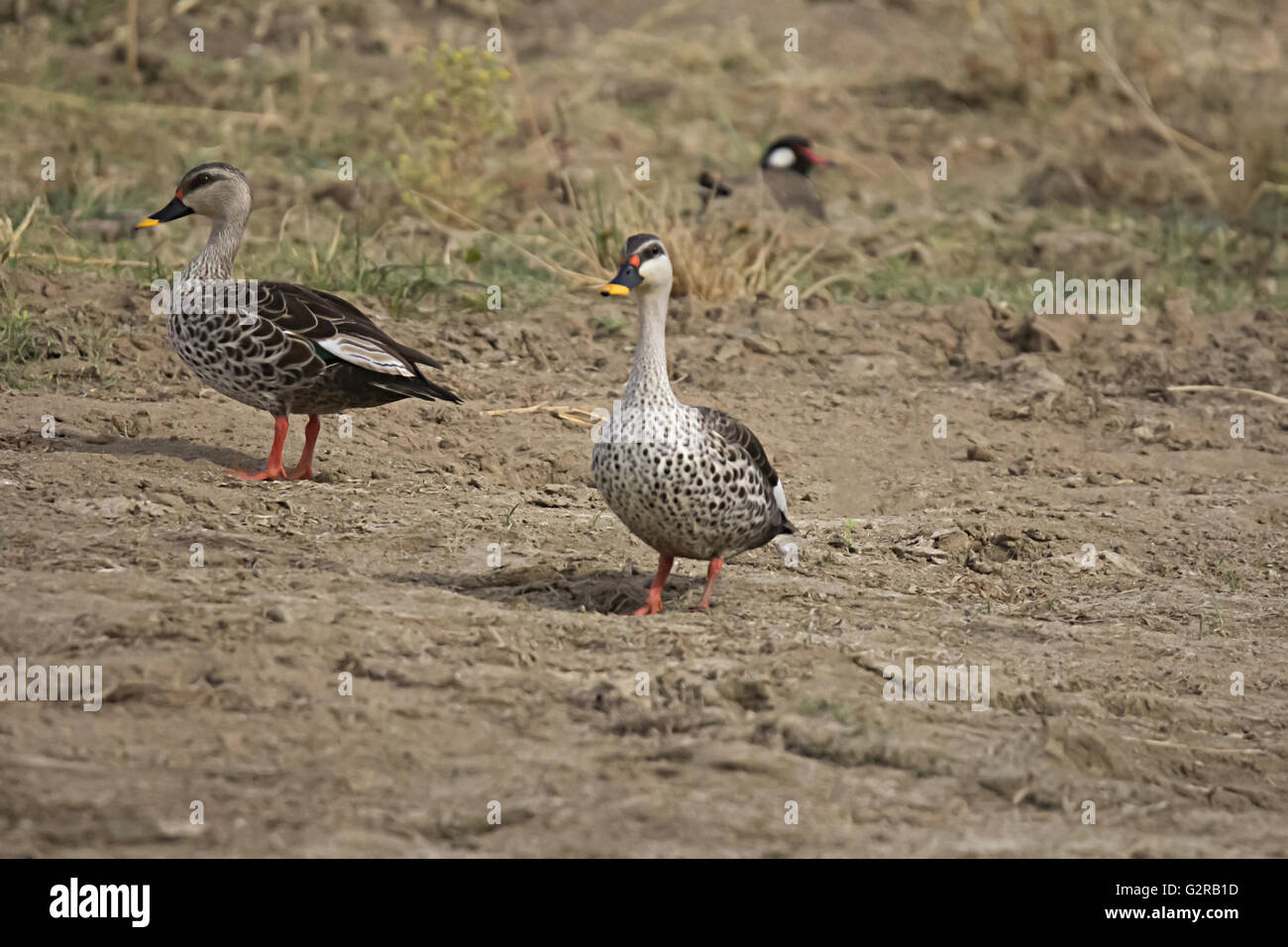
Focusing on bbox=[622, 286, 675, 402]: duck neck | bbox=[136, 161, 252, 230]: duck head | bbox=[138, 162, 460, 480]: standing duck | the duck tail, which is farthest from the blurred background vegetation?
bbox=[622, 286, 675, 402]: duck neck

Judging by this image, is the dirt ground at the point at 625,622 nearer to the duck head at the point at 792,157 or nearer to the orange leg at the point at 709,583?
the orange leg at the point at 709,583

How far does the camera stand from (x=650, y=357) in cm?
481

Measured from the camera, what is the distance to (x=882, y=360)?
8.22 metres

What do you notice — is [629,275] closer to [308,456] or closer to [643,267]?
[643,267]

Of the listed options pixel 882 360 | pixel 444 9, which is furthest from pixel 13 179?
pixel 444 9

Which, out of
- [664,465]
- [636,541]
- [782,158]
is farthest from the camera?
[782,158]

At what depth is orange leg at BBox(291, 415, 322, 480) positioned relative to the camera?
6.01 metres

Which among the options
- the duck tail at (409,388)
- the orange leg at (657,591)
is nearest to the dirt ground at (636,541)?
the orange leg at (657,591)

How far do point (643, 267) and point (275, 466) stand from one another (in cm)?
192

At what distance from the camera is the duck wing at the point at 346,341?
5.84m

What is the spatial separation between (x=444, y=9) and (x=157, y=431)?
10.5m

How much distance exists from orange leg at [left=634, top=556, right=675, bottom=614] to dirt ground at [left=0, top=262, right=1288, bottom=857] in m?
0.09

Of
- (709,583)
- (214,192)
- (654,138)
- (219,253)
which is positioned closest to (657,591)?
(709,583)

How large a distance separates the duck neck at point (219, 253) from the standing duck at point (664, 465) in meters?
2.26
